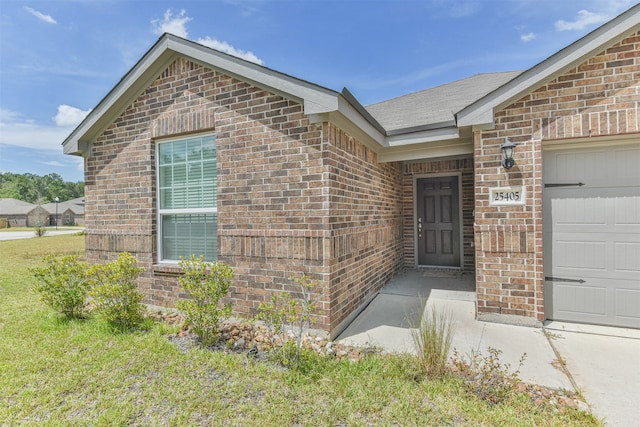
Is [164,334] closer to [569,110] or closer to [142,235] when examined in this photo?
→ [142,235]

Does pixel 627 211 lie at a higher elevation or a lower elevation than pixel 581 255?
higher

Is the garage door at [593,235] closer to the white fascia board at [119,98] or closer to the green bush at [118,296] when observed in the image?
the green bush at [118,296]

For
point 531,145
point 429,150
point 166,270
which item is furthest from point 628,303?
point 166,270

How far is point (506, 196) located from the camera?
4.07 metres

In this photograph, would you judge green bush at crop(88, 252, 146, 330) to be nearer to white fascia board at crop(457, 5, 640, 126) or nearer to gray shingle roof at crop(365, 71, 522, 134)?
gray shingle roof at crop(365, 71, 522, 134)

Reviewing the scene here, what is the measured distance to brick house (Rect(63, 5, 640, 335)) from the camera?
3.73 m

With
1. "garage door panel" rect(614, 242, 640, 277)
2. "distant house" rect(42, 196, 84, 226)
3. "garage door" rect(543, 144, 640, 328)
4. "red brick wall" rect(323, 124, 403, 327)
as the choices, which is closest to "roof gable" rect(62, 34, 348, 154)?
"red brick wall" rect(323, 124, 403, 327)

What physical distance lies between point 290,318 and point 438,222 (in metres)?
5.33

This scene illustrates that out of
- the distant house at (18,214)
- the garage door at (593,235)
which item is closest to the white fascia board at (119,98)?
the garage door at (593,235)

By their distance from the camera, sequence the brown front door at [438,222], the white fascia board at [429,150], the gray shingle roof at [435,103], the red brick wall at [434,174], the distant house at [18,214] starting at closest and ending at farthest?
1. the white fascia board at [429,150]
2. the gray shingle roof at [435,103]
3. the red brick wall at [434,174]
4. the brown front door at [438,222]
5. the distant house at [18,214]

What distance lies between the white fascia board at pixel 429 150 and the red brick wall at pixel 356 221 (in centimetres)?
28

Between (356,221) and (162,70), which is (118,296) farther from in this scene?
(162,70)

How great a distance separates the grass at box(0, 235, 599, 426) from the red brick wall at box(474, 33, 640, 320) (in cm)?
202

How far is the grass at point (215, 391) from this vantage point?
7.59ft
